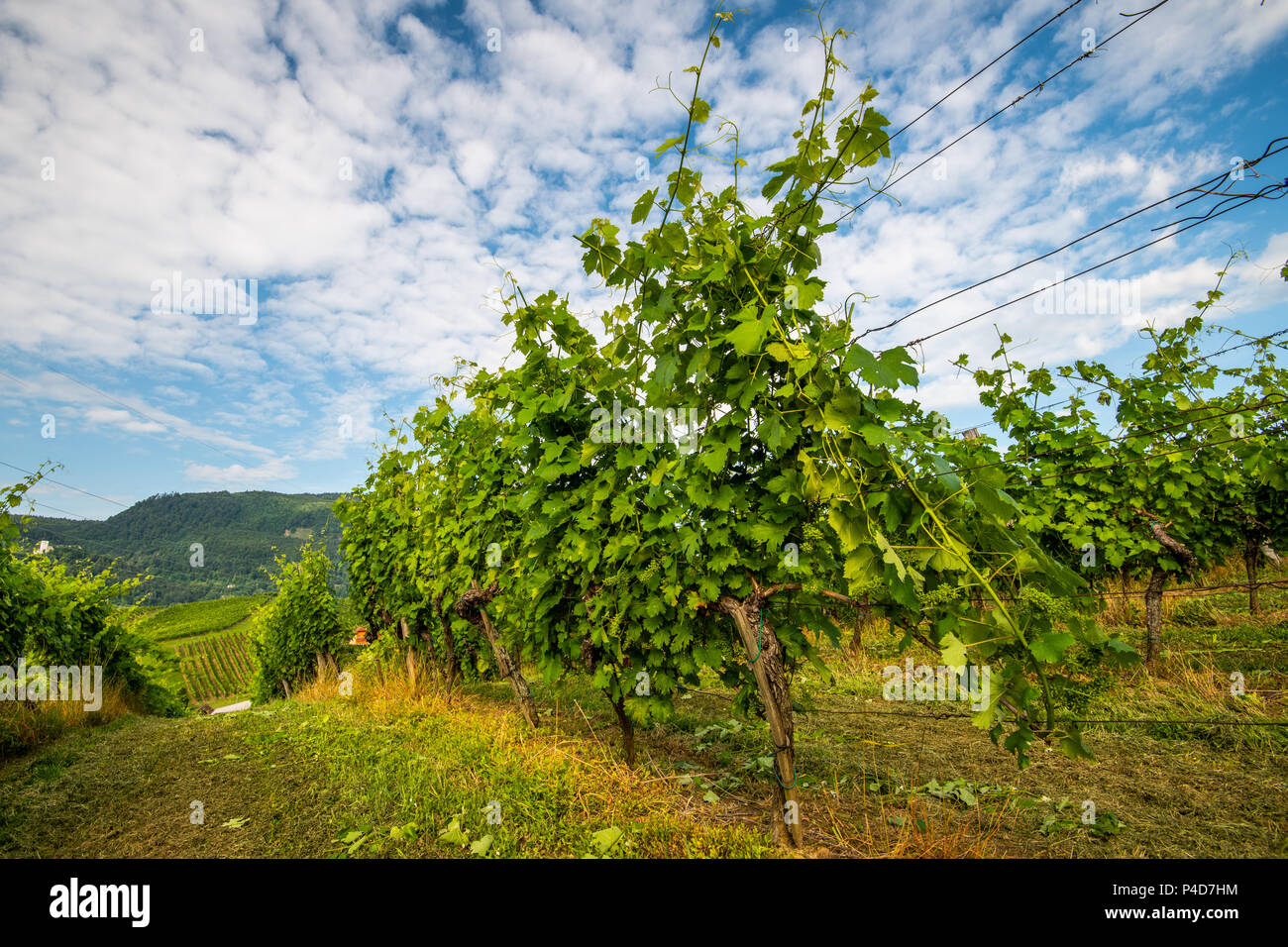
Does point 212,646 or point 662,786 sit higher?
point 662,786

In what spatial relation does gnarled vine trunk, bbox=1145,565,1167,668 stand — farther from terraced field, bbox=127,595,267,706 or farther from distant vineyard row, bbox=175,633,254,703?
distant vineyard row, bbox=175,633,254,703

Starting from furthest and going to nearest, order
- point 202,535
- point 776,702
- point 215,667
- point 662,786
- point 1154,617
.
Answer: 1. point 202,535
2. point 215,667
3. point 1154,617
4. point 662,786
5. point 776,702

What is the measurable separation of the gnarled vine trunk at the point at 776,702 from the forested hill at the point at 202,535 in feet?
292

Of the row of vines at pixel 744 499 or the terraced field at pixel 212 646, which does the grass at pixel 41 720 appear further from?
the terraced field at pixel 212 646

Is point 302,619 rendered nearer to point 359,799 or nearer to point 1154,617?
point 359,799

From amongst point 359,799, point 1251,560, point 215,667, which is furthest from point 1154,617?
point 215,667

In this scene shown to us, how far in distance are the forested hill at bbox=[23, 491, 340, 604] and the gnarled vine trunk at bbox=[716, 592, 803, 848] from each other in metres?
89.0

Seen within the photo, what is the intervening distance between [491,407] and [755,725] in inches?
150

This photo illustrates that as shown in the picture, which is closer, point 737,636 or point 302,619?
point 737,636

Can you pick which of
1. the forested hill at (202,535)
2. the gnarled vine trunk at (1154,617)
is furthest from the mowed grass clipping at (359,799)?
the forested hill at (202,535)

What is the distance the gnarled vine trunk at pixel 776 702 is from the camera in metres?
2.62

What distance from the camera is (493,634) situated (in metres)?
5.29

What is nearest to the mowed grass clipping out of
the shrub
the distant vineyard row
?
the shrub

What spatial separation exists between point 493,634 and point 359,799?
1.92 metres
